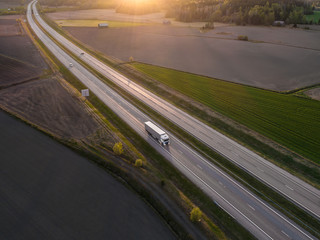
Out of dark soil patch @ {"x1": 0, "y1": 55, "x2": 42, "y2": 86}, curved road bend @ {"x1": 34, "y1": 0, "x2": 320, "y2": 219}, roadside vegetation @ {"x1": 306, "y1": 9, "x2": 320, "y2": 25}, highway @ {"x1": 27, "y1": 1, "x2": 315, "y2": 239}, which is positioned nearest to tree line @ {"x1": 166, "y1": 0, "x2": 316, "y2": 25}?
roadside vegetation @ {"x1": 306, "y1": 9, "x2": 320, "y2": 25}

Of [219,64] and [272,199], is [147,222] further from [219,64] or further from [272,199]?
[219,64]

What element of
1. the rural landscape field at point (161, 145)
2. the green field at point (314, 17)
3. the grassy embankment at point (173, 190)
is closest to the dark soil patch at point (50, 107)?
the rural landscape field at point (161, 145)

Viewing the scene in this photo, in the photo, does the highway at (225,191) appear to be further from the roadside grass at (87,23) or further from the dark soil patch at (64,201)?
the roadside grass at (87,23)

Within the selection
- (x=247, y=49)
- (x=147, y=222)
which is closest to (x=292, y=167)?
(x=147, y=222)

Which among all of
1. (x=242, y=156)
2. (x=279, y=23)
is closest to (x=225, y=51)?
(x=242, y=156)

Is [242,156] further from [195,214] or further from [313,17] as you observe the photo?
[313,17]

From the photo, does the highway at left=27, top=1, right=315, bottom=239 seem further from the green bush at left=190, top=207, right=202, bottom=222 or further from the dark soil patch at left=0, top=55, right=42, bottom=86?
the dark soil patch at left=0, top=55, right=42, bottom=86
